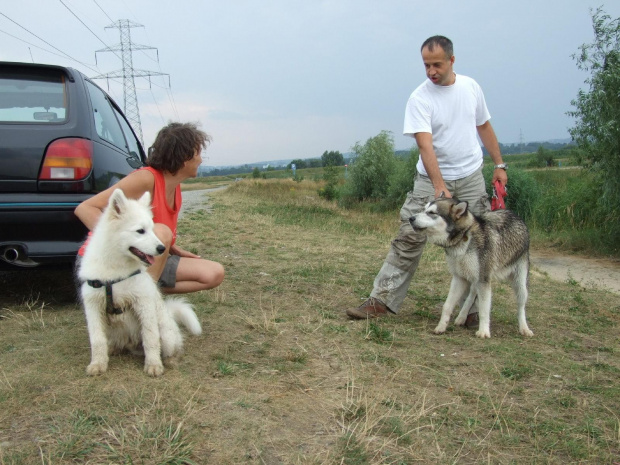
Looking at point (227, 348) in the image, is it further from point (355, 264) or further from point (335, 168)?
point (335, 168)

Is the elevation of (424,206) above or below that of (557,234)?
above

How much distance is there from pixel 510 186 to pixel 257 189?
44.8 ft

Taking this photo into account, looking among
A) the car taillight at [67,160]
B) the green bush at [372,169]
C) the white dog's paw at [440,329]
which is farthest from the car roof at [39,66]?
the green bush at [372,169]

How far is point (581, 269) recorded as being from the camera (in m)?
8.51

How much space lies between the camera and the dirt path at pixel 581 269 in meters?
7.21

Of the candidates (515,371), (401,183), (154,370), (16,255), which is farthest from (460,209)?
(401,183)

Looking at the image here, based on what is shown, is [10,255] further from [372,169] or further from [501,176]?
[372,169]

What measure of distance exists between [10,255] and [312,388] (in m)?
2.43

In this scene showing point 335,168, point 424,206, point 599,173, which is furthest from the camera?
point 335,168

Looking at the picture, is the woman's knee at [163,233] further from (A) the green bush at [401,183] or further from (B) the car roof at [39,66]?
(A) the green bush at [401,183]

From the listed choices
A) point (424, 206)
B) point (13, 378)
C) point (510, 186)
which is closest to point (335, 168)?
point (510, 186)

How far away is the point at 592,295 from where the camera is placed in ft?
19.7

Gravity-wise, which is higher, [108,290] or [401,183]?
[108,290]

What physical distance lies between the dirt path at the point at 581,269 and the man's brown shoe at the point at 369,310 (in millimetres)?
3653
